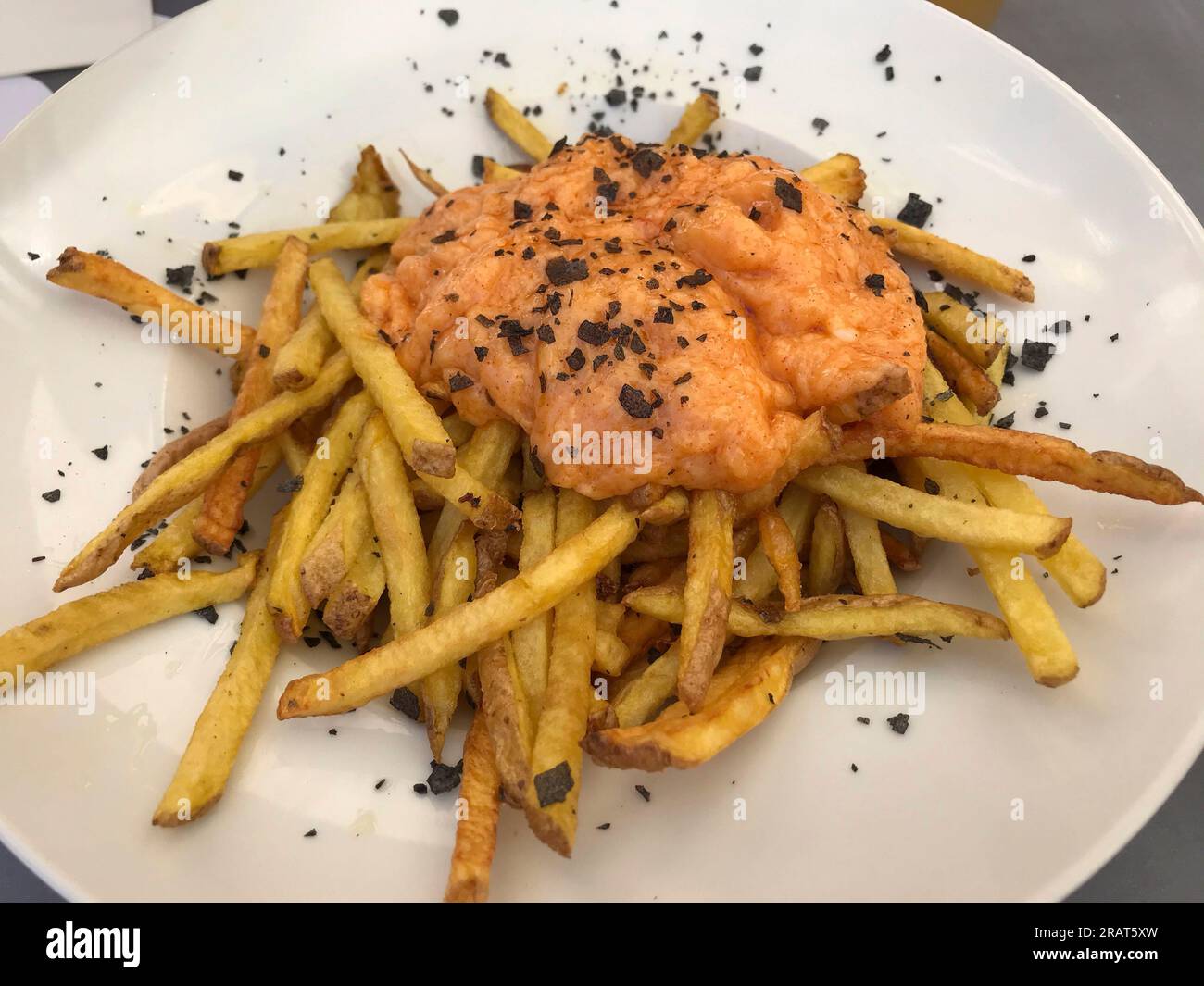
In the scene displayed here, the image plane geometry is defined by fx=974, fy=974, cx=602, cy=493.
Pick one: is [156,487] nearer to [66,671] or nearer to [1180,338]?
[66,671]

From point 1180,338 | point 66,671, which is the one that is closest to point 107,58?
point 66,671

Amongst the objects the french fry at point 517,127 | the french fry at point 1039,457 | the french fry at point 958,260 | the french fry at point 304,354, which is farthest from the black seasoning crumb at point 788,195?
the french fry at point 304,354

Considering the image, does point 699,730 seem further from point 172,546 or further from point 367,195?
point 367,195

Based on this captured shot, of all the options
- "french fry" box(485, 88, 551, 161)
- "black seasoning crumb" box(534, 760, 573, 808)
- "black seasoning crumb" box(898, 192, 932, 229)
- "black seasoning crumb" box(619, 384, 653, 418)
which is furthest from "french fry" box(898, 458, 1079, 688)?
"french fry" box(485, 88, 551, 161)

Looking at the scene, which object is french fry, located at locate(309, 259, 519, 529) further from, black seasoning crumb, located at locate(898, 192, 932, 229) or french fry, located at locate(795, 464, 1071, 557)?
black seasoning crumb, located at locate(898, 192, 932, 229)

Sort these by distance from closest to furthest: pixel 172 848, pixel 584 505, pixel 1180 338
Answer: pixel 172 848 < pixel 584 505 < pixel 1180 338

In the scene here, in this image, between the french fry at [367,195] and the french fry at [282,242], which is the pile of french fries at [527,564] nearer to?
the french fry at [282,242]
